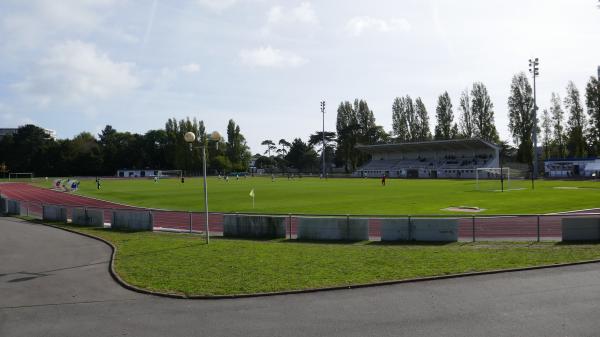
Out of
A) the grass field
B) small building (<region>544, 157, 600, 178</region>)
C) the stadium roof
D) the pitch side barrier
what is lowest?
the grass field

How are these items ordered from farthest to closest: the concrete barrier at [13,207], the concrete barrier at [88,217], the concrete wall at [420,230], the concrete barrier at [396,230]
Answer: the concrete barrier at [13,207]
the concrete barrier at [88,217]
the concrete barrier at [396,230]
the concrete wall at [420,230]

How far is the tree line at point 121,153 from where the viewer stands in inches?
4902

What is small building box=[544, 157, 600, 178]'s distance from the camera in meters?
68.3

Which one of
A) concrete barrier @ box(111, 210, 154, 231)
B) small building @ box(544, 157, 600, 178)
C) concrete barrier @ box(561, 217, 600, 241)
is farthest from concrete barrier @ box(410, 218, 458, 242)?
small building @ box(544, 157, 600, 178)

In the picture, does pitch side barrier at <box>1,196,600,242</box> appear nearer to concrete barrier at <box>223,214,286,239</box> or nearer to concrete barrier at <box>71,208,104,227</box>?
concrete barrier at <box>223,214,286,239</box>

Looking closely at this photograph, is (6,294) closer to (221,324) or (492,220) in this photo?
(221,324)

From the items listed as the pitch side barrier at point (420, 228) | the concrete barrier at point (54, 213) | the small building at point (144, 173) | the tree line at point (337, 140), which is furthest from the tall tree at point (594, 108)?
the small building at point (144, 173)

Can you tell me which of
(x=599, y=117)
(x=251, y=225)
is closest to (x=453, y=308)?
(x=251, y=225)

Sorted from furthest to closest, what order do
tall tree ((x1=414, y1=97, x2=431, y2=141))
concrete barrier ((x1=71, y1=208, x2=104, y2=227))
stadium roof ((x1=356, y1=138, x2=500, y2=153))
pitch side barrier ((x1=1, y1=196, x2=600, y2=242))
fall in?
tall tree ((x1=414, y1=97, x2=431, y2=141)) → stadium roof ((x1=356, y1=138, x2=500, y2=153)) → concrete barrier ((x1=71, y1=208, x2=104, y2=227)) → pitch side barrier ((x1=1, y1=196, x2=600, y2=242))

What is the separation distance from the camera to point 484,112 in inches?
3711

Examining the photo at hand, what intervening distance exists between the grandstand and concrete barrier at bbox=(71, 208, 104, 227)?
73.9m

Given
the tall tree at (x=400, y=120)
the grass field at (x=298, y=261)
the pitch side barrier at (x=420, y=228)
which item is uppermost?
the tall tree at (x=400, y=120)

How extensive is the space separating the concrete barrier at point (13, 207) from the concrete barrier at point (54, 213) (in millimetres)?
5773

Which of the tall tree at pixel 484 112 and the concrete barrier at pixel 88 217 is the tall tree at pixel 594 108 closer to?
the tall tree at pixel 484 112
